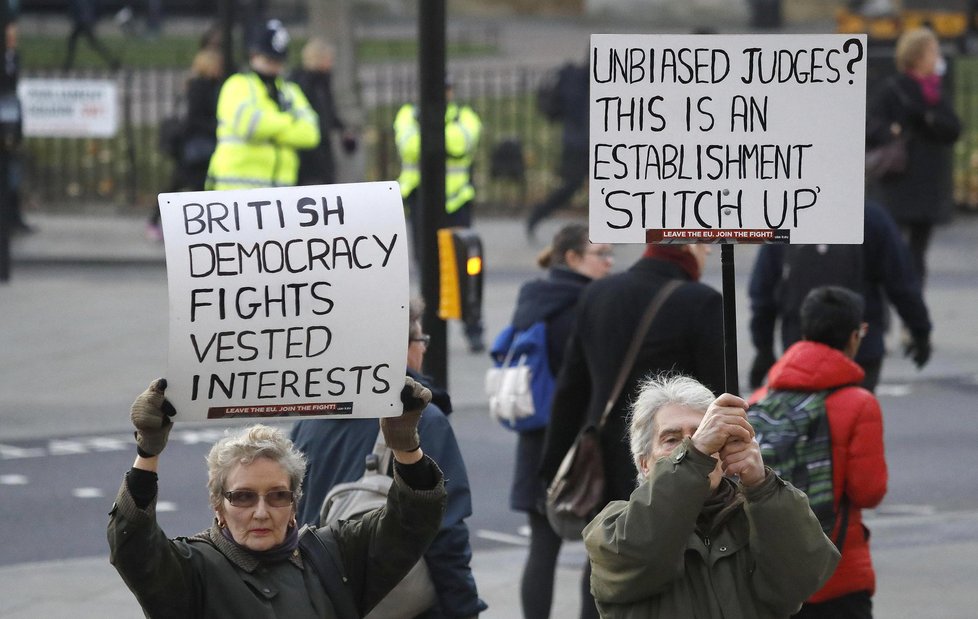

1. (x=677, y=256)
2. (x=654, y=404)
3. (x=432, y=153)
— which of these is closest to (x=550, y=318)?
(x=677, y=256)

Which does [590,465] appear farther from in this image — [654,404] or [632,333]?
[654,404]

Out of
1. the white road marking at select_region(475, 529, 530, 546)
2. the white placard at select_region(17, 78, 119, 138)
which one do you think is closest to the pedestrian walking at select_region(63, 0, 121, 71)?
the white placard at select_region(17, 78, 119, 138)

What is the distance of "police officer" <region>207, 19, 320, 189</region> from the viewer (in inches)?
516

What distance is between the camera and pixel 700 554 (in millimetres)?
4145

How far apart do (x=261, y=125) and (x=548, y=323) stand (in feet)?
21.1

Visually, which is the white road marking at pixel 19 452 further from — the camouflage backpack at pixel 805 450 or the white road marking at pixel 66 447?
the camouflage backpack at pixel 805 450

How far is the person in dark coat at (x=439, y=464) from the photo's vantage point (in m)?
5.21

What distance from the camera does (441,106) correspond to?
7.99 metres

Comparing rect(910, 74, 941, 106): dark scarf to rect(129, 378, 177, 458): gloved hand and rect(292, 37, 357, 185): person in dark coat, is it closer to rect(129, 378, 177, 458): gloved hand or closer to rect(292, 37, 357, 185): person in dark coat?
rect(292, 37, 357, 185): person in dark coat

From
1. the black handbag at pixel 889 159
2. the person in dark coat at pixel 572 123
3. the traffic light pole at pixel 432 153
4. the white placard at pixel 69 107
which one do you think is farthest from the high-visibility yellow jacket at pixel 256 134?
the white placard at pixel 69 107

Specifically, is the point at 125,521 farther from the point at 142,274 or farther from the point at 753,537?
the point at 142,274

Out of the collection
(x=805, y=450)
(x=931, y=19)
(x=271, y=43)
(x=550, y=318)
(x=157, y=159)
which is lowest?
(x=805, y=450)

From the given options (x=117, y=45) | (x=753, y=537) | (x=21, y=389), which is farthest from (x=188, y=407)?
(x=117, y=45)

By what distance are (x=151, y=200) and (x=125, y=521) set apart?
16.8m
